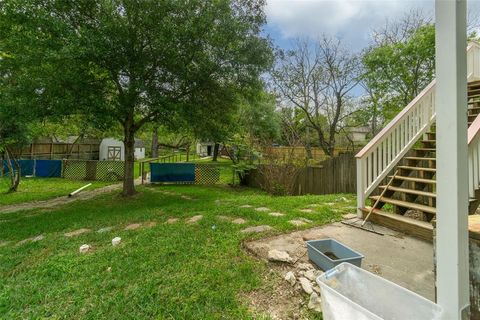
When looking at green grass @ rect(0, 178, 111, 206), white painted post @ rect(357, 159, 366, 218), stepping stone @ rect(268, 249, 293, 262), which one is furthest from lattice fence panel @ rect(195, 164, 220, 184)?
stepping stone @ rect(268, 249, 293, 262)

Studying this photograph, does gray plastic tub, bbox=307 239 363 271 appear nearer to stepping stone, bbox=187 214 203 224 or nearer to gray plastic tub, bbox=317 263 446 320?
gray plastic tub, bbox=317 263 446 320

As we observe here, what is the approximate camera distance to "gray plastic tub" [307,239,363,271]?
7.64 feet

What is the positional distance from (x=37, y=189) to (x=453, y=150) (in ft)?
39.8

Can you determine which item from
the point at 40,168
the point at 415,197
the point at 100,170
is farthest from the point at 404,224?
the point at 40,168

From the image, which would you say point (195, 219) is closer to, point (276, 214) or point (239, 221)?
point (239, 221)

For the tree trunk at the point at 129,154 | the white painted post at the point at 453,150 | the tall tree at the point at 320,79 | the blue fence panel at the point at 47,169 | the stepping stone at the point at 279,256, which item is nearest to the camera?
the white painted post at the point at 453,150

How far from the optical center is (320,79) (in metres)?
13.6

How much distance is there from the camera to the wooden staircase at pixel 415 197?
11.2 feet

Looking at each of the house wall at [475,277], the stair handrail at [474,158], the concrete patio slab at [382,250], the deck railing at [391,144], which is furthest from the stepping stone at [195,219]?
the stair handrail at [474,158]

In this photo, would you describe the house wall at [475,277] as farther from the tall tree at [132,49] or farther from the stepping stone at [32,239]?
the tall tree at [132,49]

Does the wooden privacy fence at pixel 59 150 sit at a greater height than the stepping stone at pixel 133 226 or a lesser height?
greater

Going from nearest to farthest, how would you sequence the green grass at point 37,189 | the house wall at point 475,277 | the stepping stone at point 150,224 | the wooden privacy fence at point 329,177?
the house wall at point 475,277 < the stepping stone at point 150,224 < the wooden privacy fence at point 329,177 < the green grass at point 37,189

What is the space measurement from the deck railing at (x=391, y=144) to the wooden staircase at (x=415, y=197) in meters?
0.10

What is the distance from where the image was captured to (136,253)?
310 cm
